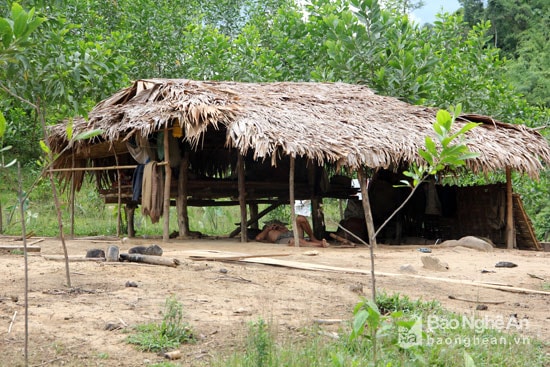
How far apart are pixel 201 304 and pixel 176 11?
12.6 meters

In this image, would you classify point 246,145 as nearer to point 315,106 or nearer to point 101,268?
point 315,106

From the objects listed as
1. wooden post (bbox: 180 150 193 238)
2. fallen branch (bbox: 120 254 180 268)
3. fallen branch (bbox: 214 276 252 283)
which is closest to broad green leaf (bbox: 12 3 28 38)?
fallen branch (bbox: 214 276 252 283)

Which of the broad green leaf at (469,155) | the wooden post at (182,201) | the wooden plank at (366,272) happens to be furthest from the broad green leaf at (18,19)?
the wooden post at (182,201)

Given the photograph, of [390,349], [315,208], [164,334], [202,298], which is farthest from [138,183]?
[390,349]

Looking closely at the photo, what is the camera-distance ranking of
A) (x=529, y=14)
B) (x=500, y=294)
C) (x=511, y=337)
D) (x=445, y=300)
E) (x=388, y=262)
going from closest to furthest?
(x=511, y=337) < (x=445, y=300) < (x=500, y=294) < (x=388, y=262) < (x=529, y=14)

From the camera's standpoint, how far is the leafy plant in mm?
3777

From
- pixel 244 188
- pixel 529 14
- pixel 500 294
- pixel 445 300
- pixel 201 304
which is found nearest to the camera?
→ pixel 201 304

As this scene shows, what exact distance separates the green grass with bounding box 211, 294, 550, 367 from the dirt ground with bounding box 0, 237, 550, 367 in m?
0.24

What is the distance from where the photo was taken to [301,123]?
9727 mm

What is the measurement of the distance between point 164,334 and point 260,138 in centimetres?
531

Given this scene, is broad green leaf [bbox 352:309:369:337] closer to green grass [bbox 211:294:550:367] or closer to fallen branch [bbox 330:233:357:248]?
green grass [bbox 211:294:550:367]

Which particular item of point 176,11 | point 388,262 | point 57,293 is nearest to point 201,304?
point 57,293

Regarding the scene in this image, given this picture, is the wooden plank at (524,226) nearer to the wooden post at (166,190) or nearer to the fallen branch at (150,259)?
the wooden post at (166,190)

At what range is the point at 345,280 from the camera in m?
6.19
